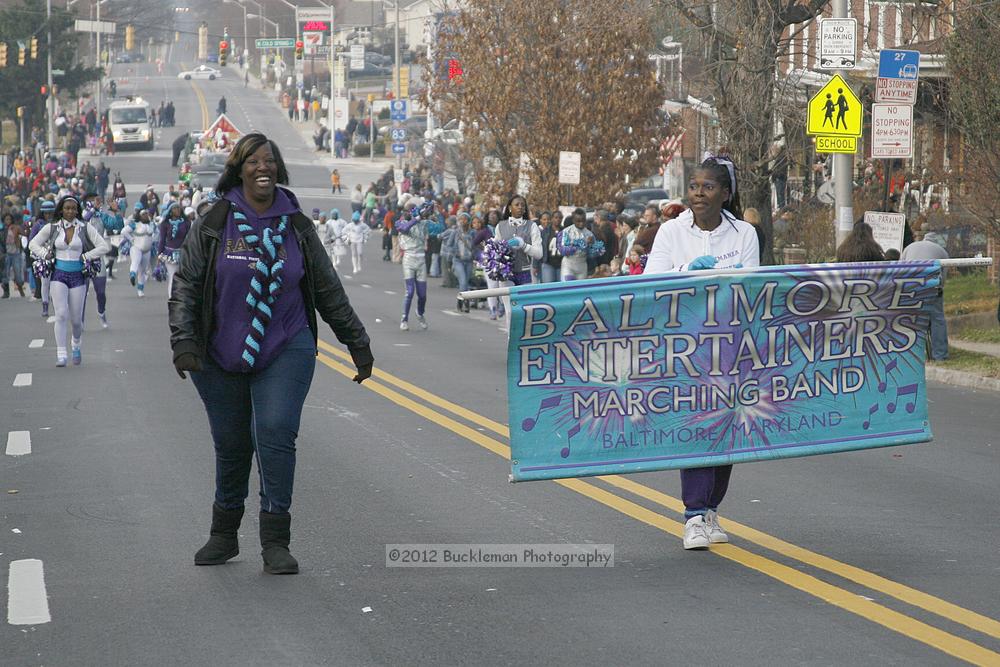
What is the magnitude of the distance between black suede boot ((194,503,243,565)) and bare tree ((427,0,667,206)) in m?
30.0

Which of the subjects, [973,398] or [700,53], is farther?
[700,53]

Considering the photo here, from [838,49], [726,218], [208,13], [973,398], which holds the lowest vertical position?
[973,398]

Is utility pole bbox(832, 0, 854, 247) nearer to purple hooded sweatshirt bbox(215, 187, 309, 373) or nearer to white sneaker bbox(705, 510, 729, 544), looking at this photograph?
white sneaker bbox(705, 510, 729, 544)

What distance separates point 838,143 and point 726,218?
507 inches

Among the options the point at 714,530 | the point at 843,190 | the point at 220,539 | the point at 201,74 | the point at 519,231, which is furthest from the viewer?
the point at 201,74

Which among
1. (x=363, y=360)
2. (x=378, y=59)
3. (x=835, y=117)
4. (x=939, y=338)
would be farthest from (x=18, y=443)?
(x=378, y=59)

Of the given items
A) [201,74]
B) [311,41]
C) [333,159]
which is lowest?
[333,159]

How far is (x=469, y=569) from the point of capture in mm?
7656

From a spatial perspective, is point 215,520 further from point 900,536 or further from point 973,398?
point 973,398

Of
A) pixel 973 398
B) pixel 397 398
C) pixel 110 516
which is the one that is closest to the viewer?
pixel 110 516

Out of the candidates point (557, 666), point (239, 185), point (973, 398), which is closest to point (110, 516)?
point (239, 185)

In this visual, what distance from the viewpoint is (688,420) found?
8.03 meters

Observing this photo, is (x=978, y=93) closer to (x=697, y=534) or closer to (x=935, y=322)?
(x=935, y=322)

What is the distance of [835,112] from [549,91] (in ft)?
59.8
